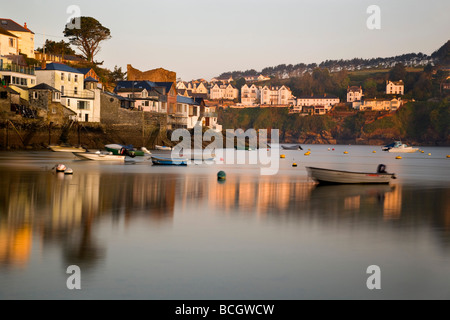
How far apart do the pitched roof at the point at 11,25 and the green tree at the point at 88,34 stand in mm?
15029

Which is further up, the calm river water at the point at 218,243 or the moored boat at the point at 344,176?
the moored boat at the point at 344,176

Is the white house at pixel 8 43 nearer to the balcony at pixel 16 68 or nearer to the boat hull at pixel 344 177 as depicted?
the balcony at pixel 16 68

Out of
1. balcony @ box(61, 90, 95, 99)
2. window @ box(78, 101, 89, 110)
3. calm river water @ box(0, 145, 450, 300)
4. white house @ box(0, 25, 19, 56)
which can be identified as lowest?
calm river water @ box(0, 145, 450, 300)

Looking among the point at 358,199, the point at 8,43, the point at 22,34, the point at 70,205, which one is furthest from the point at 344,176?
the point at 22,34

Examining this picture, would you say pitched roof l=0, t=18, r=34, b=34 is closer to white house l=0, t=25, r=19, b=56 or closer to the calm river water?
white house l=0, t=25, r=19, b=56

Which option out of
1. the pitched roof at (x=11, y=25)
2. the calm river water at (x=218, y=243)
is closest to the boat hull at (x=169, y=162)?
the calm river water at (x=218, y=243)

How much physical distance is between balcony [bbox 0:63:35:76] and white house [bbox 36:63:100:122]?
1438 millimetres

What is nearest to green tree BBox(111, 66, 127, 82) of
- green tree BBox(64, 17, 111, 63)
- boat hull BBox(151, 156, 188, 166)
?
green tree BBox(64, 17, 111, 63)

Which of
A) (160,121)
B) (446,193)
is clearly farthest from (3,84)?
(446,193)

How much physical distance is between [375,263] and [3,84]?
67.8m

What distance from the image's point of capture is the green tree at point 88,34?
108 meters

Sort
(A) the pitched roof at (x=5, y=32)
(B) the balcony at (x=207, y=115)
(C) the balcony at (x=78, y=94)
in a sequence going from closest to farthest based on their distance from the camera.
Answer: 1. (C) the balcony at (x=78, y=94)
2. (A) the pitched roof at (x=5, y=32)
3. (B) the balcony at (x=207, y=115)

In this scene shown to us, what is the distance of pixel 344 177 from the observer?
3688 cm

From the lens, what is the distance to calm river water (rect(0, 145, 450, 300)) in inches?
468
